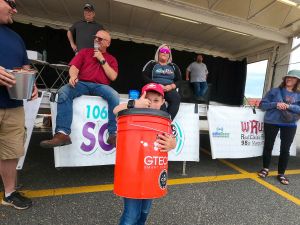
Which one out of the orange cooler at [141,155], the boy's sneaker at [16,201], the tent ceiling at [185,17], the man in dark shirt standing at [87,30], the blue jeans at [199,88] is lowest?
the boy's sneaker at [16,201]

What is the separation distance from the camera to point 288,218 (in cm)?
250

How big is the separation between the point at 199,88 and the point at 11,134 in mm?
6474

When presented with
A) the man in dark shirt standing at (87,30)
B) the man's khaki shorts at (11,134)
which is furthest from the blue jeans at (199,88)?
the man's khaki shorts at (11,134)

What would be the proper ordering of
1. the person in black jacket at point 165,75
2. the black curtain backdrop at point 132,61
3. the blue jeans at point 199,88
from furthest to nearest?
the black curtain backdrop at point 132,61 < the blue jeans at point 199,88 < the person in black jacket at point 165,75

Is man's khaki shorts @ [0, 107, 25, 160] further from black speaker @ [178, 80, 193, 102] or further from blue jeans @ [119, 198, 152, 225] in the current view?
black speaker @ [178, 80, 193, 102]

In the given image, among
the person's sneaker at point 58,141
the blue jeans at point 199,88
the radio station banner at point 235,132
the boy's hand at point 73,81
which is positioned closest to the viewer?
the person's sneaker at point 58,141

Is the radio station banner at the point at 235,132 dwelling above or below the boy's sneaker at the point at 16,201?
above

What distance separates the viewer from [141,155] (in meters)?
1.42

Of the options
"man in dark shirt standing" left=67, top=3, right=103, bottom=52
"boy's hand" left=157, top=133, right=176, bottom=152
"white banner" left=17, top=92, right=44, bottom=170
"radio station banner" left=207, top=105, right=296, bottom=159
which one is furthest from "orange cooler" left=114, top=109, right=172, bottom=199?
"man in dark shirt standing" left=67, top=3, right=103, bottom=52

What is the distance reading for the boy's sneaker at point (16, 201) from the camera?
229cm

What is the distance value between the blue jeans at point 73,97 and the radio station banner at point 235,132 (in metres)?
1.55

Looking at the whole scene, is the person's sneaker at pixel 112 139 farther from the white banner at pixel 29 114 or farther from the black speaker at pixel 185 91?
the black speaker at pixel 185 91

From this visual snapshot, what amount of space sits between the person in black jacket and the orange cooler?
193 centimetres

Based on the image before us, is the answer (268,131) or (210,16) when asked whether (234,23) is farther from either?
(268,131)
